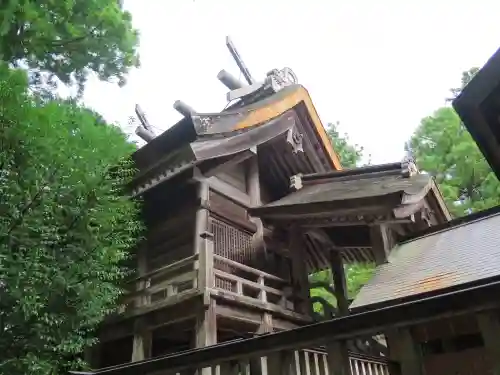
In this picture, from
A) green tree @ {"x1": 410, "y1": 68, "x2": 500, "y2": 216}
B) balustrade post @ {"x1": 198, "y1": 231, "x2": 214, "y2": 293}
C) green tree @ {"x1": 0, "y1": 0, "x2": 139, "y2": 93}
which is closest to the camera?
green tree @ {"x1": 0, "y1": 0, "x2": 139, "y2": 93}

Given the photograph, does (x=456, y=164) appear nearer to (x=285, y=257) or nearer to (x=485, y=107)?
(x=285, y=257)

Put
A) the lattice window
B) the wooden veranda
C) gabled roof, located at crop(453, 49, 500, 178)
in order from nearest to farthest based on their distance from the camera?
the wooden veranda
gabled roof, located at crop(453, 49, 500, 178)
the lattice window

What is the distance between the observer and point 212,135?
10.4 meters

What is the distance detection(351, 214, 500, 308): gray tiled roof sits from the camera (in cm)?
487

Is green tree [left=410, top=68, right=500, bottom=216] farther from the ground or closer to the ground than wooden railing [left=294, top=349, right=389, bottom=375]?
farther from the ground

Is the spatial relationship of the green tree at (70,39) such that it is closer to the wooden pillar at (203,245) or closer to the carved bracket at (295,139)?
the wooden pillar at (203,245)

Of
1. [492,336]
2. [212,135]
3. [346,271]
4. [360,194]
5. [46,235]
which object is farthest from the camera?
[346,271]

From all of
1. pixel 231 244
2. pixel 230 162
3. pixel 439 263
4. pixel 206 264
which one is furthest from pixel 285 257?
pixel 439 263

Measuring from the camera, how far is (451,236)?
6426 millimetres

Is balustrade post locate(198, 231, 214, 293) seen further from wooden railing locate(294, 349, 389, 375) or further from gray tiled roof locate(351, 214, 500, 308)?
wooden railing locate(294, 349, 389, 375)

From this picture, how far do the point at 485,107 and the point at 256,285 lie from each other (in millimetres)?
6326

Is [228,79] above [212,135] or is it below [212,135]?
above

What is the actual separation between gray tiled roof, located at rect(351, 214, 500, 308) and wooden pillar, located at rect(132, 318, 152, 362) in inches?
215

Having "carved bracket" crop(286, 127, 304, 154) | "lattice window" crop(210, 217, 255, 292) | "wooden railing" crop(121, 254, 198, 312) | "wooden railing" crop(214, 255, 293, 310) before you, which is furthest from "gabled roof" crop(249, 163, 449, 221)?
"wooden railing" crop(121, 254, 198, 312)
